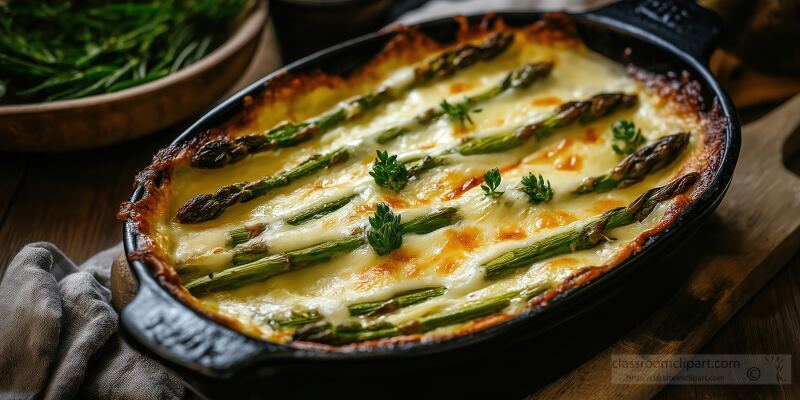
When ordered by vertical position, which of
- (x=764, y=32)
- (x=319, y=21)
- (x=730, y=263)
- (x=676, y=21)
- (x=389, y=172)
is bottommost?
(x=730, y=263)

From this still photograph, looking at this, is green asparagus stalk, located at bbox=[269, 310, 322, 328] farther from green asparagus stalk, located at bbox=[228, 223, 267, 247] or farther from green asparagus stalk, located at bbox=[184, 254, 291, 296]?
green asparagus stalk, located at bbox=[228, 223, 267, 247]

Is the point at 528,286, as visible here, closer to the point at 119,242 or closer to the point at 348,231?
the point at 348,231

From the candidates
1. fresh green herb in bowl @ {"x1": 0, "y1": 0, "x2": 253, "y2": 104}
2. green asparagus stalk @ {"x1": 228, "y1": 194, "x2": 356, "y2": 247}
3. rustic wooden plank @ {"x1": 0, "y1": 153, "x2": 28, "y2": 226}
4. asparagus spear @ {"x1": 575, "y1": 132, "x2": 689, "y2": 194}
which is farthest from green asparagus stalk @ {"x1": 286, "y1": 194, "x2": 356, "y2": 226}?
rustic wooden plank @ {"x1": 0, "y1": 153, "x2": 28, "y2": 226}

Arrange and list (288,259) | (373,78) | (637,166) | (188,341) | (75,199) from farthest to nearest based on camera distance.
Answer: (75,199) → (373,78) → (637,166) → (288,259) → (188,341)

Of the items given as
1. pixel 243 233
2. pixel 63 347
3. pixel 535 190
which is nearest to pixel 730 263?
pixel 535 190

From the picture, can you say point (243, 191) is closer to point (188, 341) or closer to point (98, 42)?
point (188, 341)
